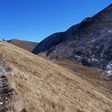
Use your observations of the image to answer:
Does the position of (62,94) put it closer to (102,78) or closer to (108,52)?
(102,78)

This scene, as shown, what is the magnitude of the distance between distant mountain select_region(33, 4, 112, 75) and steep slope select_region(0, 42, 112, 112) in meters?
28.8

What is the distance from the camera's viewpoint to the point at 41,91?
2141cm

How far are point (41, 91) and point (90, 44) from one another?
50.7m

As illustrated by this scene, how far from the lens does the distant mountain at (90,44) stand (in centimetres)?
6331

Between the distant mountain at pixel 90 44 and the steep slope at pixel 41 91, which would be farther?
the distant mountain at pixel 90 44

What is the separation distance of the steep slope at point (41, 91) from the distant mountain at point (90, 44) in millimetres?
28751

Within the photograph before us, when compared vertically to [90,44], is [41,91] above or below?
below

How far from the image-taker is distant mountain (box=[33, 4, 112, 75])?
63312 millimetres

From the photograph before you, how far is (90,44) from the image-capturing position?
7119 cm

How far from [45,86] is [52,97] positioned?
1893mm

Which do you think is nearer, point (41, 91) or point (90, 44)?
point (41, 91)

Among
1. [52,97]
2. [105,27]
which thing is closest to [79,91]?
[52,97]

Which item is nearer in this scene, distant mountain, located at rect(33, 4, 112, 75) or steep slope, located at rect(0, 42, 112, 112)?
steep slope, located at rect(0, 42, 112, 112)

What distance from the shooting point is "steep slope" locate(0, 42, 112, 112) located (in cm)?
1897
